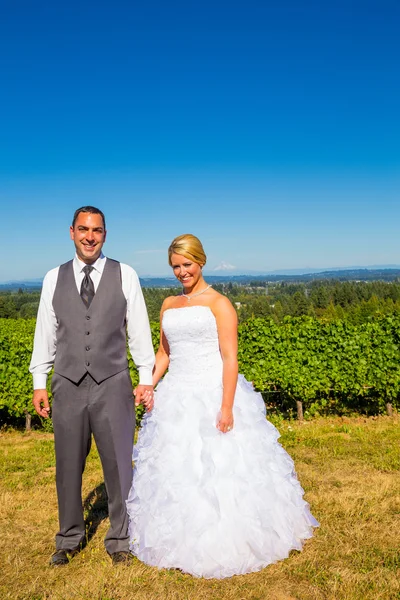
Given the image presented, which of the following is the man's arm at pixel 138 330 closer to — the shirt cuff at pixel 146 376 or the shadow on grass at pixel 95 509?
the shirt cuff at pixel 146 376

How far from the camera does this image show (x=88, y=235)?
3820mm

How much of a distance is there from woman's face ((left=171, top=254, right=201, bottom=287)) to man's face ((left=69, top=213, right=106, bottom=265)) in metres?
0.68

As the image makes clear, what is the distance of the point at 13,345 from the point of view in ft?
35.5

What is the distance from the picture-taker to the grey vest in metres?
3.70

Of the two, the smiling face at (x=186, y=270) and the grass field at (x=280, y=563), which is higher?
the smiling face at (x=186, y=270)

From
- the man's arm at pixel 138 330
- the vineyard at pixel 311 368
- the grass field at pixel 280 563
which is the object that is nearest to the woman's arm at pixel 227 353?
the man's arm at pixel 138 330

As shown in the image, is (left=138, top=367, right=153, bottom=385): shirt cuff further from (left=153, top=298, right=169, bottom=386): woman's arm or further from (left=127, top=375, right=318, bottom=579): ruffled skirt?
(left=153, top=298, right=169, bottom=386): woman's arm

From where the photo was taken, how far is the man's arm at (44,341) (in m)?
3.86

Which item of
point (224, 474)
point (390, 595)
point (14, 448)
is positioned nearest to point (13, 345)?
point (14, 448)

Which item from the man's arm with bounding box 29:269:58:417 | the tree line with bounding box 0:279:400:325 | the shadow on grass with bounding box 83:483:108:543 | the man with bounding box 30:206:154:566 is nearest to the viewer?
the man with bounding box 30:206:154:566

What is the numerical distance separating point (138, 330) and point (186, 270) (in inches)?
26.6

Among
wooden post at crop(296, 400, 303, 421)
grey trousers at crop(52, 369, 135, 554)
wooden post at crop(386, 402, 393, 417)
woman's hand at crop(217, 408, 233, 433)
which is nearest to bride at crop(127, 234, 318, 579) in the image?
woman's hand at crop(217, 408, 233, 433)

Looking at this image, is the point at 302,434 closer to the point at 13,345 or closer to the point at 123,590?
the point at 123,590

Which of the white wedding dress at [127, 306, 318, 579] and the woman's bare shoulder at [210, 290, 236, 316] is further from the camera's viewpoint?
the woman's bare shoulder at [210, 290, 236, 316]
